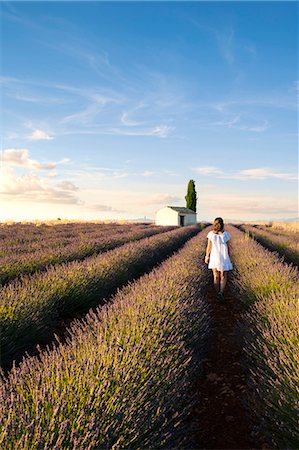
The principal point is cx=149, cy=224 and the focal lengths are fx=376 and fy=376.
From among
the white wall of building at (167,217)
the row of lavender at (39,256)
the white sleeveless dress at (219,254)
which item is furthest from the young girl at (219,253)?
the white wall of building at (167,217)

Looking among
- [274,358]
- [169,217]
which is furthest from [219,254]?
[169,217]

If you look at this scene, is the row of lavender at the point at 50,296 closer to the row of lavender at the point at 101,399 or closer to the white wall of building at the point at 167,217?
the row of lavender at the point at 101,399

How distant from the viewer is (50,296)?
518 centimetres

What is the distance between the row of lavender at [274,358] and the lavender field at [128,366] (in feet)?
0.04

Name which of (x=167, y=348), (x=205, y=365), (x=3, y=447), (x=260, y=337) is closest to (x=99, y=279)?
(x=205, y=365)

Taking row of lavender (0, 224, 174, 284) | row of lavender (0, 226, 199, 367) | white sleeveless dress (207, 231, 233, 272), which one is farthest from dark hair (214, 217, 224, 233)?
row of lavender (0, 224, 174, 284)

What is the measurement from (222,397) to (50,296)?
9.02 feet

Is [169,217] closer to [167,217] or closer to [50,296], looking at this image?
[167,217]

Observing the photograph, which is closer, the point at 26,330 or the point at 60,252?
the point at 26,330

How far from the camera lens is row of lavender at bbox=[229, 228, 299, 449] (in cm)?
253

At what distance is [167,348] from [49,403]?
3.77 ft

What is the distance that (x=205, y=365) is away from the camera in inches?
162

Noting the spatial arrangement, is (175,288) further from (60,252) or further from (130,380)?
(60,252)

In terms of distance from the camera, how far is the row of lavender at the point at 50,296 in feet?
13.7
